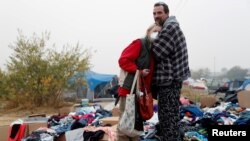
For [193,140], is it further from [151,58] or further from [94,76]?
[94,76]

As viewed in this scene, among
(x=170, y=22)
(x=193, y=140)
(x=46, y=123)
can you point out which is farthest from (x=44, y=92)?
(x=170, y=22)

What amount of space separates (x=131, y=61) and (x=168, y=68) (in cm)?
40

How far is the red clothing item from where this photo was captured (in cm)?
403

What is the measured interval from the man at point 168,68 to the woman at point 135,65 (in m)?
0.08

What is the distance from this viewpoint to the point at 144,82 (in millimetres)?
4078

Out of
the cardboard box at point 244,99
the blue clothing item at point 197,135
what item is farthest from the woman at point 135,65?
the cardboard box at point 244,99

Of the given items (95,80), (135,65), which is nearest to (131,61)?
(135,65)

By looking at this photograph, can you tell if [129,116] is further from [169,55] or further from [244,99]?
[244,99]

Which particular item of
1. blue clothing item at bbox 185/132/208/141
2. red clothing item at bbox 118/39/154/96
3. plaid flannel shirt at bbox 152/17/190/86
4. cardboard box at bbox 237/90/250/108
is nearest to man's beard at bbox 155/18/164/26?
plaid flannel shirt at bbox 152/17/190/86

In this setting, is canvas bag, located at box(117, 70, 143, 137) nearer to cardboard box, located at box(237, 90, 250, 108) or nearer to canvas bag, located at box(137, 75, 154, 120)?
canvas bag, located at box(137, 75, 154, 120)

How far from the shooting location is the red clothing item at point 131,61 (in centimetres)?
403

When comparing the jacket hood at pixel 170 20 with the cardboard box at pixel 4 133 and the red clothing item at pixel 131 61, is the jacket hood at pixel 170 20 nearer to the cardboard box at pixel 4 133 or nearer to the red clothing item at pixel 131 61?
the red clothing item at pixel 131 61

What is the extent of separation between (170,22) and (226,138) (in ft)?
4.50

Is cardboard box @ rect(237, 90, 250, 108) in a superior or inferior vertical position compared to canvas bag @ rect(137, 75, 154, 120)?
inferior
